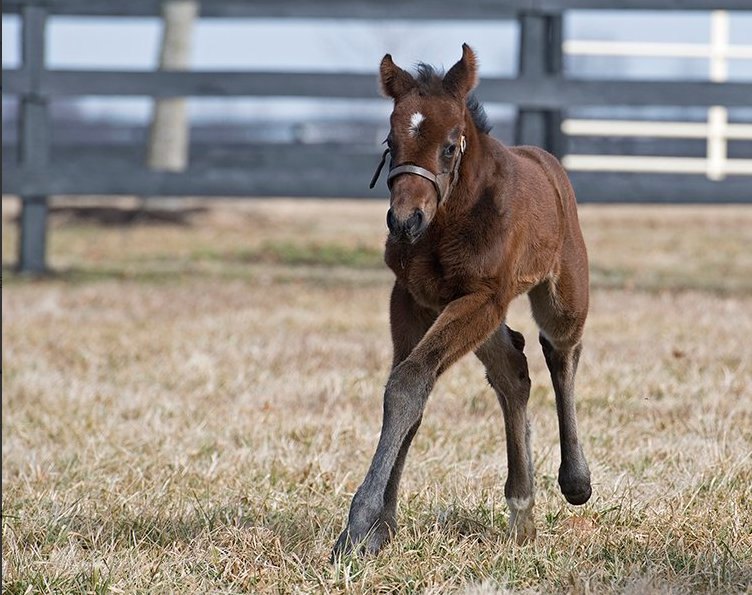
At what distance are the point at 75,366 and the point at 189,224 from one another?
30.8 feet

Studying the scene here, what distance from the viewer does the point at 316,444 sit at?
4734 millimetres

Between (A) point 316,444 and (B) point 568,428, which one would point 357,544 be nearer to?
(B) point 568,428

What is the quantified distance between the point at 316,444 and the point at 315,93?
5104mm

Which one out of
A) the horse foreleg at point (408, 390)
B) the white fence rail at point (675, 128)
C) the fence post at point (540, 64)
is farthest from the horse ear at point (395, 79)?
the white fence rail at point (675, 128)

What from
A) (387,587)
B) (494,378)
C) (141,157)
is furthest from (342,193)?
(141,157)

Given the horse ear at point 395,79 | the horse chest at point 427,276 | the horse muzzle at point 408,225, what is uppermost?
the horse ear at point 395,79

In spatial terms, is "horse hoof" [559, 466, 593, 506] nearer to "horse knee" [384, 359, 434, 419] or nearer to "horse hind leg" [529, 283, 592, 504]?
"horse hind leg" [529, 283, 592, 504]

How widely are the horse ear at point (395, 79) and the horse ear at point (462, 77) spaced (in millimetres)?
96

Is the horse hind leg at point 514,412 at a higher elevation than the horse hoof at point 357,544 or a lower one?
higher

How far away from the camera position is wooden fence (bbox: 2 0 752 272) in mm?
9164

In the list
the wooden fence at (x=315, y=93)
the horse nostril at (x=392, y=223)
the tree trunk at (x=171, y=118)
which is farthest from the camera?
the tree trunk at (x=171, y=118)

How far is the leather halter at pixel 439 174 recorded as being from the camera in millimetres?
3098

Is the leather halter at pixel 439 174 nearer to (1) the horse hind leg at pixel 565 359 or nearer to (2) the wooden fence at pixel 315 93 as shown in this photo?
(1) the horse hind leg at pixel 565 359

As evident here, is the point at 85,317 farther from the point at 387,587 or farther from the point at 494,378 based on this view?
the point at 387,587
